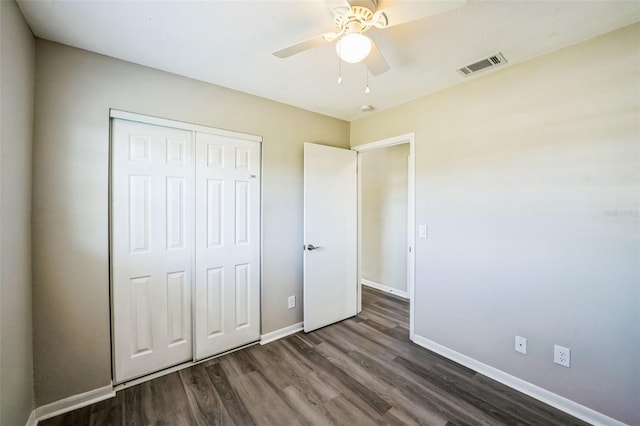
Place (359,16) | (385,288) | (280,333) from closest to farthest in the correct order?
(359,16) → (280,333) → (385,288)

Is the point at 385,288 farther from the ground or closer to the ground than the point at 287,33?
closer to the ground

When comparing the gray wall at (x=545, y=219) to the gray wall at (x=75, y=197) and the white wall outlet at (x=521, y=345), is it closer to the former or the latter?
the white wall outlet at (x=521, y=345)

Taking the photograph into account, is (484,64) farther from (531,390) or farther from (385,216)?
(385,216)

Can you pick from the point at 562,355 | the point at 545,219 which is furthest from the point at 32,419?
the point at 545,219

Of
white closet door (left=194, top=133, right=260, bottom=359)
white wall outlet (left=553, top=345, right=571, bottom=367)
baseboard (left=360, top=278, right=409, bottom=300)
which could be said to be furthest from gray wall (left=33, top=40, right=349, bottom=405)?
baseboard (left=360, top=278, right=409, bottom=300)

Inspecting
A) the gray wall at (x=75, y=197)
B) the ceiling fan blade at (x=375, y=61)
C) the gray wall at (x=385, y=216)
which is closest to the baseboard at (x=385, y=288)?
the gray wall at (x=385, y=216)

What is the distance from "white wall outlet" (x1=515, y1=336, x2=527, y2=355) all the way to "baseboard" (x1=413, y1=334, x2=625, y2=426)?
220 millimetres

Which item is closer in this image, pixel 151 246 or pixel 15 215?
pixel 15 215

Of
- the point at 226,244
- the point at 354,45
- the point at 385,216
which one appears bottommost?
the point at 226,244

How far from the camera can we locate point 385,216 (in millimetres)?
4270

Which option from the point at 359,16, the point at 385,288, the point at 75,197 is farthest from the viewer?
the point at 385,288

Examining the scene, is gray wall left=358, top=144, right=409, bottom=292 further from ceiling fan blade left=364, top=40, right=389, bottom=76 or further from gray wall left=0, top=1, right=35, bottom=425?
gray wall left=0, top=1, right=35, bottom=425

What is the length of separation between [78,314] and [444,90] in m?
3.43

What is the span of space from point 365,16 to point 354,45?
7.0 inches
